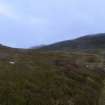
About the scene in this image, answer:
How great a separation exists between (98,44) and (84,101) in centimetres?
15091

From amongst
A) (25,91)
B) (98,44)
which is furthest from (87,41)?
(25,91)

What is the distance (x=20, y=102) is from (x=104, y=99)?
697 cm

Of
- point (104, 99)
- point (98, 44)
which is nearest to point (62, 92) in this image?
point (104, 99)

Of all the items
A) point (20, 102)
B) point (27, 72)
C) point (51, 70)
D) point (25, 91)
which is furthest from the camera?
point (51, 70)

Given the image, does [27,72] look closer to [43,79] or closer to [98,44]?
[43,79]

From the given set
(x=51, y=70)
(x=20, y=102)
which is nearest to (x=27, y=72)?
(x=51, y=70)

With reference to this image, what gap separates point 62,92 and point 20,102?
4.38 meters

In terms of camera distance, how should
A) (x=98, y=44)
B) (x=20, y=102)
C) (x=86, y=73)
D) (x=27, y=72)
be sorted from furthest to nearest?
(x=98, y=44) < (x=86, y=73) < (x=27, y=72) < (x=20, y=102)

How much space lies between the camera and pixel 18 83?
23188 mm

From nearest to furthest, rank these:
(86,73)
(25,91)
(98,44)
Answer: (25,91), (86,73), (98,44)

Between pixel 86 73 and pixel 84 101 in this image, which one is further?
pixel 86 73

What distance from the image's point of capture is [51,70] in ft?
101

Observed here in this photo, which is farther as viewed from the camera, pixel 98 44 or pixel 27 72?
pixel 98 44

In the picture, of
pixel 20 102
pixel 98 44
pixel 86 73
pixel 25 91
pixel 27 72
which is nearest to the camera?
pixel 20 102
